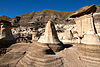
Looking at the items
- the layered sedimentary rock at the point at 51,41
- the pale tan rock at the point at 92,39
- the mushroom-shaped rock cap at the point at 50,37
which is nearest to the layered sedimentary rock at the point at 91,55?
the pale tan rock at the point at 92,39

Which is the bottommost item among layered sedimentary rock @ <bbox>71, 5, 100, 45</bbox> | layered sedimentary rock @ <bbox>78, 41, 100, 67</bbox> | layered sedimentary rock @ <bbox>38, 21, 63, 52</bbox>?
layered sedimentary rock @ <bbox>78, 41, 100, 67</bbox>

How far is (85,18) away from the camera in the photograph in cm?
618

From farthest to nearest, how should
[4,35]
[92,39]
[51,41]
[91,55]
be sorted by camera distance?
[4,35] → [51,41] → [92,39] → [91,55]

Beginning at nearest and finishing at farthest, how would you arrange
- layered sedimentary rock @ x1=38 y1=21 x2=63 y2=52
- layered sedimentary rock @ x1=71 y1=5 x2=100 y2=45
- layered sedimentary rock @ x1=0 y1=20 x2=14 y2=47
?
1. layered sedimentary rock @ x1=71 y1=5 x2=100 y2=45
2. layered sedimentary rock @ x1=38 y1=21 x2=63 y2=52
3. layered sedimentary rock @ x1=0 y1=20 x2=14 y2=47

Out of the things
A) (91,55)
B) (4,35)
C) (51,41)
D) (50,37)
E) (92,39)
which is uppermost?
(4,35)

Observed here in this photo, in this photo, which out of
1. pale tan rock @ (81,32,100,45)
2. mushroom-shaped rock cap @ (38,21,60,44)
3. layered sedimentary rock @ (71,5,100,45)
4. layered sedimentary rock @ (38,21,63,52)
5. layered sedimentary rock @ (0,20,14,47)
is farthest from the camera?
layered sedimentary rock @ (0,20,14,47)

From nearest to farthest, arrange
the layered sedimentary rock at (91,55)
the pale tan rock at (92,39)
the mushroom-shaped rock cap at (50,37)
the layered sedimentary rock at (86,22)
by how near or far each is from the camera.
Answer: the layered sedimentary rock at (91,55), the pale tan rock at (92,39), the layered sedimentary rock at (86,22), the mushroom-shaped rock cap at (50,37)

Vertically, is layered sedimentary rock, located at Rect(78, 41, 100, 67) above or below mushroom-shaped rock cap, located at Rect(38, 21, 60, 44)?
below

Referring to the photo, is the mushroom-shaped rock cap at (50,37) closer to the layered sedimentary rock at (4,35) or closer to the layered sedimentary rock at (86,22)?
the layered sedimentary rock at (86,22)

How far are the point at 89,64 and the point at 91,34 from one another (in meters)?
1.81

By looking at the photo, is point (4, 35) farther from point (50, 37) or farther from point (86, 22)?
point (86, 22)

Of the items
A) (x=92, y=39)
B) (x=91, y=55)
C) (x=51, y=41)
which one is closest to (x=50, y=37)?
(x=51, y=41)

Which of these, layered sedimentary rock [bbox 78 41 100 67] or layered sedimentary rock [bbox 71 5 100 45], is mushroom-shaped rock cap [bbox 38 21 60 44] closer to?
layered sedimentary rock [bbox 71 5 100 45]

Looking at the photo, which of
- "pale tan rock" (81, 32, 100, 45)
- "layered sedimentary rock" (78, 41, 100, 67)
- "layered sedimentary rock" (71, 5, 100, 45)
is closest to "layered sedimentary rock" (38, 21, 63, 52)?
"layered sedimentary rock" (71, 5, 100, 45)
